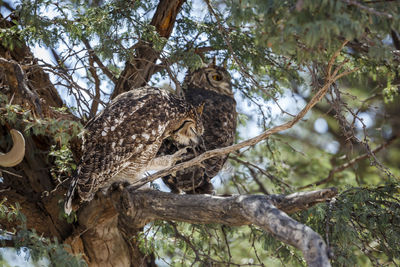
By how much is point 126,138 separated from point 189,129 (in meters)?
0.75

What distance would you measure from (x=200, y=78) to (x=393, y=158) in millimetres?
3227

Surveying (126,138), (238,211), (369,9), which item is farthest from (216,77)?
(369,9)

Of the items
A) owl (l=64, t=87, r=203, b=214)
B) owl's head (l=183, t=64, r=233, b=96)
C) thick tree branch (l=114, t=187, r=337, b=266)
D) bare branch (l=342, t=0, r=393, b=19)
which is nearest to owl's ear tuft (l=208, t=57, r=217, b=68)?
owl's head (l=183, t=64, r=233, b=96)

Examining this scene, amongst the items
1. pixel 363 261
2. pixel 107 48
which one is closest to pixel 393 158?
pixel 363 261

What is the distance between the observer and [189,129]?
404cm

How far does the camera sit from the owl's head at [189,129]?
395 cm

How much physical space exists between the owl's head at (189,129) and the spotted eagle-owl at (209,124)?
0.11 m

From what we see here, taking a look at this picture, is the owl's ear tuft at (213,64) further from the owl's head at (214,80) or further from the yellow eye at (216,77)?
the yellow eye at (216,77)

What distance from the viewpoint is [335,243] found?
10.7ft

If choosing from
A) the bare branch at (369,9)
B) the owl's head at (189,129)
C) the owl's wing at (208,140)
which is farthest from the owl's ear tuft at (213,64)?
the bare branch at (369,9)

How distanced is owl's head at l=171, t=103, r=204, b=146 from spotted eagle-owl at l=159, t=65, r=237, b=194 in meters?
0.11

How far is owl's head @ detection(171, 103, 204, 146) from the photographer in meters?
3.95

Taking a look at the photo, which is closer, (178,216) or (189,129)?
(178,216)

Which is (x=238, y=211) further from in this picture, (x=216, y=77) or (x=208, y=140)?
(x=216, y=77)
